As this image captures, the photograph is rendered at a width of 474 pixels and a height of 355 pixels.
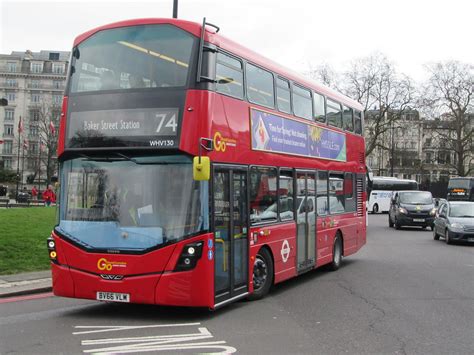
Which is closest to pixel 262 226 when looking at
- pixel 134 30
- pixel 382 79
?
pixel 134 30

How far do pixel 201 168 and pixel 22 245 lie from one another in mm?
8363

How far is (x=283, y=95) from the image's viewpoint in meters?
10.6

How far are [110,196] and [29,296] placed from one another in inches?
134

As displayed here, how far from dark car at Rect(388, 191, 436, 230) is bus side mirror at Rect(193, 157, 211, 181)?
2402 cm

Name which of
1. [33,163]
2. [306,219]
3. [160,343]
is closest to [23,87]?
[33,163]

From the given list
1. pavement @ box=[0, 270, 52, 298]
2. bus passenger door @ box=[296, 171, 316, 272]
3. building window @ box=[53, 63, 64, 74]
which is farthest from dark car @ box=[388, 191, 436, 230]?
building window @ box=[53, 63, 64, 74]

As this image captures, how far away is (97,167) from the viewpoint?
7.95 meters

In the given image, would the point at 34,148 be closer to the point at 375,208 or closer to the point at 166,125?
the point at 375,208

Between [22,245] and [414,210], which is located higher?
[414,210]

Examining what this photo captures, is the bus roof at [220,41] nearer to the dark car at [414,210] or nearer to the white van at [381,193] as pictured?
the dark car at [414,210]

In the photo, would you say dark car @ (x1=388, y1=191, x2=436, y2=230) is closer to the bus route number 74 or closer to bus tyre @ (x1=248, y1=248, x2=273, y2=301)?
bus tyre @ (x1=248, y1=248, x2=273, y2=301)

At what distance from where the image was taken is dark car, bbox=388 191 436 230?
2938 centimetres

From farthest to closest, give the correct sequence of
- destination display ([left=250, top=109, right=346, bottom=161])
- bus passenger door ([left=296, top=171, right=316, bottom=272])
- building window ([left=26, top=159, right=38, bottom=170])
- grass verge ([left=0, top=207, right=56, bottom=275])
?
1. building window ([left=26, top=159, right=38, bottom=170])
2. grass verge ([left=0, top=207, right=56, bottom=275])
3. bus passenger door ([left=296, top=171, right=316, bottom=272])
4. destination display ([left=250, top=109, right=346, bottom=161])

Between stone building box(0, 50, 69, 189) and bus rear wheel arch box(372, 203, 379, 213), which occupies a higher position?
stone building box(0, 50, 69, 189)
